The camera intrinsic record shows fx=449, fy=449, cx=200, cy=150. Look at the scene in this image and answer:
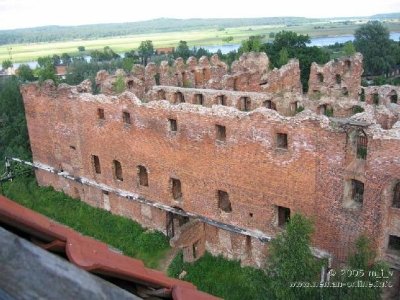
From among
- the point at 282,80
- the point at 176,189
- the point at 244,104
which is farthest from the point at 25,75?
the point at 176,189

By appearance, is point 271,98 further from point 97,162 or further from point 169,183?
point 97,162

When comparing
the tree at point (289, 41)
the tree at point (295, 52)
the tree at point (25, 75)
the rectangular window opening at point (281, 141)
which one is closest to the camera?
the rectangular window opening at point (281, 141)

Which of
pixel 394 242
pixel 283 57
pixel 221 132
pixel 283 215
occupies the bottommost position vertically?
pixel 394 242

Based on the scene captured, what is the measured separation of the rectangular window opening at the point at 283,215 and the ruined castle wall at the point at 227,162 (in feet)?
0.79

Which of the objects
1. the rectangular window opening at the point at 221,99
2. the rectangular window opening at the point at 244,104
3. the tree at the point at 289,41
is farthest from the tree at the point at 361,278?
the tree at the point at 289,41

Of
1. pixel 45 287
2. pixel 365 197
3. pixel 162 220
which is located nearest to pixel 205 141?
pixel 162 220

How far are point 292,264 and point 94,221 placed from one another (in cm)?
1379

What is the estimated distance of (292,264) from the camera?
12.3 m

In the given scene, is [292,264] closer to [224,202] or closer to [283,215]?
[283,215]

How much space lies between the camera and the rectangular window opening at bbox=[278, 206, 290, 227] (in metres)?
17.4

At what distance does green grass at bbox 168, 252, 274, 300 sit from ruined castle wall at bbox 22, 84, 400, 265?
0.59 m

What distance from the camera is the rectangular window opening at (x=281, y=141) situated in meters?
16.3

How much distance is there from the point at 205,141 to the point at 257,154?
247cm

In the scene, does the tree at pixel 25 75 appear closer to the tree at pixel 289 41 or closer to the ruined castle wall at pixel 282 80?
the tree at pixel 289 41
